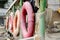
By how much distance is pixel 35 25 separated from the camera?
1.67 m

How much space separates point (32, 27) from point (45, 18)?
340mm

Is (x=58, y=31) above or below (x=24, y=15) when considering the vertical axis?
below

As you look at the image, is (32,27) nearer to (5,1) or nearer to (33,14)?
(33,14)

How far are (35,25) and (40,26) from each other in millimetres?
299

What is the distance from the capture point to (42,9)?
1357 millimetres

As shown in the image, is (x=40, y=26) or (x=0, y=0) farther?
(x=0, y=0)

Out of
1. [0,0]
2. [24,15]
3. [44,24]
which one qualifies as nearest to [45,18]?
[44,24]

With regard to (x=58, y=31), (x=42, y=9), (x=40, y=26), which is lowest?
(x=58, y=31)

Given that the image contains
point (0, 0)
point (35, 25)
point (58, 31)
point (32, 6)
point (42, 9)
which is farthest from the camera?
point (0, 0)

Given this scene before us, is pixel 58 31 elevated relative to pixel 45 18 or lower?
lower

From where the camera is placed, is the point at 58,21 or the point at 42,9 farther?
the point at 58,21

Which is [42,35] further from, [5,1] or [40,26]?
[5,1]

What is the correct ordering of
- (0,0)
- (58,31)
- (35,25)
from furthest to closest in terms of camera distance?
(0,0)
(58,31)
(35,25)

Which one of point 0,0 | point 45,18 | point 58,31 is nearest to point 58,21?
point 58,31
